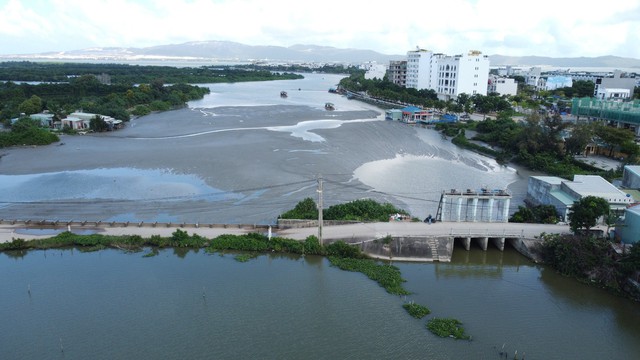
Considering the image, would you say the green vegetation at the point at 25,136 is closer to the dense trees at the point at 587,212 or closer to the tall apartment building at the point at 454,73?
the dense trees at the point at 587,212

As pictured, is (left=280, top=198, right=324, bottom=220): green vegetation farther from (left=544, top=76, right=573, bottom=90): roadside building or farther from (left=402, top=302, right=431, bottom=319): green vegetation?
(left=544, top=76, right=573, bottom=90): roadside building

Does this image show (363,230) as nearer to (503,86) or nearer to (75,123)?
(75,123)

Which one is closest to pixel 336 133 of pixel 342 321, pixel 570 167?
pixel 570 167

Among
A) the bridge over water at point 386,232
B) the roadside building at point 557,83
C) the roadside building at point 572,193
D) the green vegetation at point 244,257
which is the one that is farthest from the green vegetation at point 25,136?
the roadside building at point 557,83

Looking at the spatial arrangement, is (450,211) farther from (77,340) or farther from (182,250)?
(77,340)

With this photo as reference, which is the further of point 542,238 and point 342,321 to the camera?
point 542,238

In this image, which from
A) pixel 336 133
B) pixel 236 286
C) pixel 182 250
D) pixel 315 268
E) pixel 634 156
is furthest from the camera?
pixel 336 133
